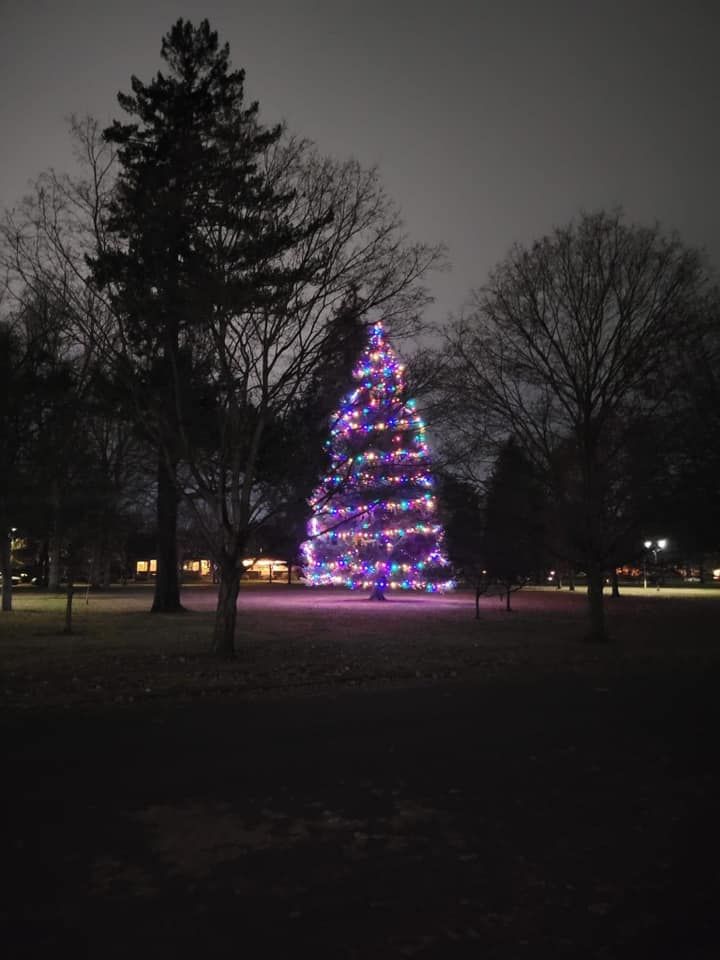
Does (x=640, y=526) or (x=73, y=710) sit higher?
(x=640, y=526)

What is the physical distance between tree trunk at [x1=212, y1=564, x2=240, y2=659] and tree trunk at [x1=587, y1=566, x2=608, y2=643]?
9.45 metres

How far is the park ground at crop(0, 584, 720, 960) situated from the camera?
3793 mm

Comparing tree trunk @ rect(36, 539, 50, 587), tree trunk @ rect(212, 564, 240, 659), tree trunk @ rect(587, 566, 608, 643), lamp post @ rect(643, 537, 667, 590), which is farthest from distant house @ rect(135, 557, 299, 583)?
tree trunk @ rect(212, 564, 240, 659)

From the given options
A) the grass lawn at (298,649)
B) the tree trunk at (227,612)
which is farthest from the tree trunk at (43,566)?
the tree trunk at (227,612)

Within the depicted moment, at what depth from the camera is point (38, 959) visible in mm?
3445

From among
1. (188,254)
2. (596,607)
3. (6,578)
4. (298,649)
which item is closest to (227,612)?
(298,649)

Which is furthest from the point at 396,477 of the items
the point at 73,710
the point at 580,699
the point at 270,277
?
→ the point at 73,710

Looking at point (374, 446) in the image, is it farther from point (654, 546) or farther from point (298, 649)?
point (654, 546)

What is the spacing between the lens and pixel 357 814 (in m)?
5.53

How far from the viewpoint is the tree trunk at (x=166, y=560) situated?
95.7ft

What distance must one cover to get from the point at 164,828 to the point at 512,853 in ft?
7.96

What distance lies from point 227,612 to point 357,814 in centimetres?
983

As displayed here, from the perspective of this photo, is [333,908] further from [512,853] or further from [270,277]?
[270,277]

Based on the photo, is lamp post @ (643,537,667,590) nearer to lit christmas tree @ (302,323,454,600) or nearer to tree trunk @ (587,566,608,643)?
tree trunk @ (587,566,608,643)
